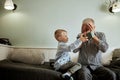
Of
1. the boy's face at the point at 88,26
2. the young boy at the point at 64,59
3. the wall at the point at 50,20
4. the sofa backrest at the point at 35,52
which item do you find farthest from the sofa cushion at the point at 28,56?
the boy's face at the point at 88,26

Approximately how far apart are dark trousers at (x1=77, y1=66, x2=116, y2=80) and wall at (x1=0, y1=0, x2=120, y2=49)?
1.04 m

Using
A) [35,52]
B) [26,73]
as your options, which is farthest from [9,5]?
[26,73]

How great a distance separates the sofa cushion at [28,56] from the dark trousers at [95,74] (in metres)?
0.98

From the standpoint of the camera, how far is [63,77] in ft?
6.06

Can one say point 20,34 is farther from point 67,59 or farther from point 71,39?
point 67,59

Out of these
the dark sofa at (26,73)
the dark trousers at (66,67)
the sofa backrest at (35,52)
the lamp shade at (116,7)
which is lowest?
the dark sofa at (26,73)

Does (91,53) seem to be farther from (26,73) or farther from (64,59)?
(26,73)

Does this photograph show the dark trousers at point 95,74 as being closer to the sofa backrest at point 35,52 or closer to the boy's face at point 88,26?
the boy's face at point 88,26

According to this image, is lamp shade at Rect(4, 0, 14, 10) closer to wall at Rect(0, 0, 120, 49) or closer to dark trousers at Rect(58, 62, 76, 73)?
wall at Rect(0, 0, 120, 49)

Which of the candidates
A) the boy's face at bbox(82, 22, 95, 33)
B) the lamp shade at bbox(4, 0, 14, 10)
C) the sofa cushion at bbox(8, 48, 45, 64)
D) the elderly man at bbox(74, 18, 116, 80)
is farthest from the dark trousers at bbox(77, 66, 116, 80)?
the lamp shade at bbox(4, 0, 14, 10)

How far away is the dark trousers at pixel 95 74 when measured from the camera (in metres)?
1.84

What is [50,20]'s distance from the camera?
303 centimetres

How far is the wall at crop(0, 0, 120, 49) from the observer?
2.95 meters

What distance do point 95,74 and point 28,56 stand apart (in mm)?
1181
